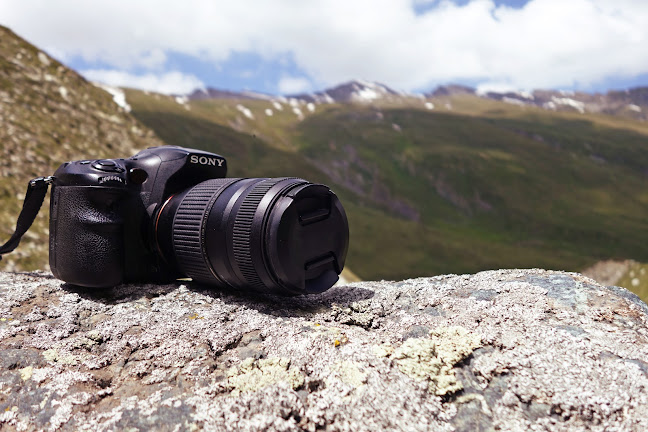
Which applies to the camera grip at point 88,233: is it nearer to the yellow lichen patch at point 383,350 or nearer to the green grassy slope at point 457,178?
the yellow lichen patch at point 383,350

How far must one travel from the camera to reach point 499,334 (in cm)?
230

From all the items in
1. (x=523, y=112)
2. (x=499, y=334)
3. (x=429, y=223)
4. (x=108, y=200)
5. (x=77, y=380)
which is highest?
(x=523, y=112)

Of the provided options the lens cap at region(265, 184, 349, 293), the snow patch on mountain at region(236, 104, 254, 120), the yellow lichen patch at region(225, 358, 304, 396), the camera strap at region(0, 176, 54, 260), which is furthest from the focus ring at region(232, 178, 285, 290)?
the snow patch on mountain at region(236, 104, 254, 120)

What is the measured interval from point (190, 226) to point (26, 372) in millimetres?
1146

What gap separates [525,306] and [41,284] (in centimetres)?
327

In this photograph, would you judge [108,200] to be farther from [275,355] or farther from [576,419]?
[576,419]

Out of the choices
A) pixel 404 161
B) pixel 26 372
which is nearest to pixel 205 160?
pixel 26 372

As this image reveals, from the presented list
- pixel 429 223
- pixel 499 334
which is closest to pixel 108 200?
pixel 499 334

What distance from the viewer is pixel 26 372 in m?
2.27

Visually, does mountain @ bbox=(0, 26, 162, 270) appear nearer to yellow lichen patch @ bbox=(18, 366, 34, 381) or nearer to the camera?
the camera

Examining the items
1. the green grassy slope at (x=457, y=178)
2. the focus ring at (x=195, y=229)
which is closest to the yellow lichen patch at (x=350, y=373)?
the focus ring at (x=195, y=229)

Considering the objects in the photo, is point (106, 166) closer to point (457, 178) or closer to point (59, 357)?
point (59, 357)

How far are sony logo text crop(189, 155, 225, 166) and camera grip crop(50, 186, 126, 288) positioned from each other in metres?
0.52

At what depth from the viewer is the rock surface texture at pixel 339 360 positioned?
6.09ft
